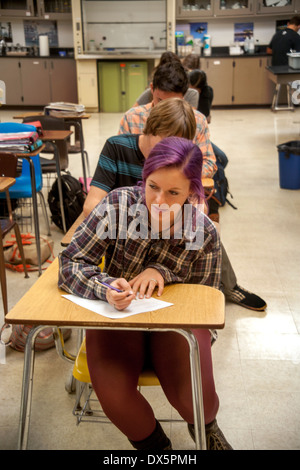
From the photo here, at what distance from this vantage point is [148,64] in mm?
9414

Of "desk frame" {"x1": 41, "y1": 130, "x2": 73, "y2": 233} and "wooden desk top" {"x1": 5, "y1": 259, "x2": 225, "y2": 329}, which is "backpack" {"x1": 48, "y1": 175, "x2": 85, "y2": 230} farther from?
"wooden desk top" {"x1": 5, "y1": 259, "x2": 225, "y2": 329}

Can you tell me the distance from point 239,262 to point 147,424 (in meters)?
2.00

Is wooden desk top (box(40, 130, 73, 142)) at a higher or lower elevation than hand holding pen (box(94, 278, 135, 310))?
higher

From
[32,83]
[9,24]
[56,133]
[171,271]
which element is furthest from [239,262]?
[9,24]

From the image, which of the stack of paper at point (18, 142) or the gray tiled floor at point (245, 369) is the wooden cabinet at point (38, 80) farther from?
the stack of paper at point (18, 142)

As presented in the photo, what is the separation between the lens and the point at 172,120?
1919mm

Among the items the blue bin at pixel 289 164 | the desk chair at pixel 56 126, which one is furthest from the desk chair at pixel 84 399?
the blue bin at pixel 289 164

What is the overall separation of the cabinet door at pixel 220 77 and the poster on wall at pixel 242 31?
0.78 metres

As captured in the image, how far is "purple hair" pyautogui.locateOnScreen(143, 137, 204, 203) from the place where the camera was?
1437 mm

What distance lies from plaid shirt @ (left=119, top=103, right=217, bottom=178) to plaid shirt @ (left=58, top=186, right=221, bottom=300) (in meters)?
1.27

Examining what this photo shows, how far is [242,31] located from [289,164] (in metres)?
6.16

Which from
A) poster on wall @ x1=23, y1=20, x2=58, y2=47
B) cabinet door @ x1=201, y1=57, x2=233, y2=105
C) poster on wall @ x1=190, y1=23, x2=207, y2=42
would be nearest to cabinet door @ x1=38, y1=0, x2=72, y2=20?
poster on wall @ x1=23, y1=20, x2=58, y2=47

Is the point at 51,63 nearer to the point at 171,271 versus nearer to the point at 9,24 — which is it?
the point at 9,24

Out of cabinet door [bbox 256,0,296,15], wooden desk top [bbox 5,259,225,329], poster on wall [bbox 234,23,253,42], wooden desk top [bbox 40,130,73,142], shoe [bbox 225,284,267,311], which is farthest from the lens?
poster on wall [bbox 234,23,253,42]
